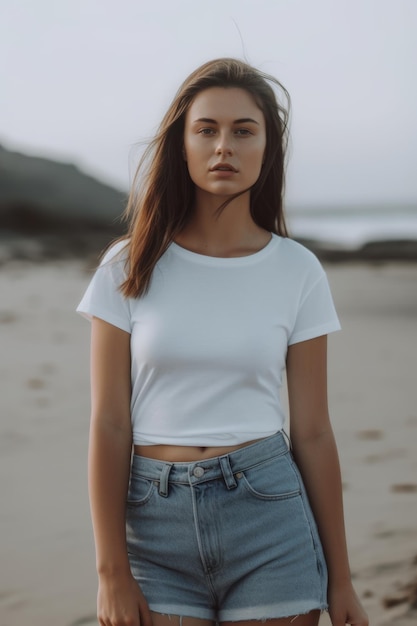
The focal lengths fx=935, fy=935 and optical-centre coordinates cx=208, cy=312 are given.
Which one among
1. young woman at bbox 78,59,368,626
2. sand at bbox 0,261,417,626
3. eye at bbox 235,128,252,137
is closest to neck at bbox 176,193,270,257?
young woman at bbox 78,59,368,626

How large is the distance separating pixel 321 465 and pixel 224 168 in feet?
1.67

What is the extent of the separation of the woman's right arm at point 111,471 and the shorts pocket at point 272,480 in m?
0.19

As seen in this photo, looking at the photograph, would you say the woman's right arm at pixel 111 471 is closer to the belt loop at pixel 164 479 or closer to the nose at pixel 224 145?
the belt loop at pixel 164 479

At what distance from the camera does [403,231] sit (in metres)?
10.4

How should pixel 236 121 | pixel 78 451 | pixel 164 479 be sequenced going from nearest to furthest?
1. pixel 164 479
2. pixel 236 121
3. pixel 78 451

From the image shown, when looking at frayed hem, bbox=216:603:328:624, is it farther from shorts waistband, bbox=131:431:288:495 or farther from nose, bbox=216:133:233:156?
nose, bbox=216:133:233:156

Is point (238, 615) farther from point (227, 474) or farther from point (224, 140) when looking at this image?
point (224, 140)

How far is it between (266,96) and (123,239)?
340 millimetres

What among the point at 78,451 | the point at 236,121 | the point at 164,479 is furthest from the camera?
the point at 78,451

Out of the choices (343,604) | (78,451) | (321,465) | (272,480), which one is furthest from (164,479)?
(78,451)

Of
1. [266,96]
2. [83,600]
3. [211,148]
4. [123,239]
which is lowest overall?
[83,600]

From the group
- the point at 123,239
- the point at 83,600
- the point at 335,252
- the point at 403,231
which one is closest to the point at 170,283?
the point at 123,239

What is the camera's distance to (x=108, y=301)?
147cm

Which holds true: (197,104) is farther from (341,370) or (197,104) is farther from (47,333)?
(47,333)
